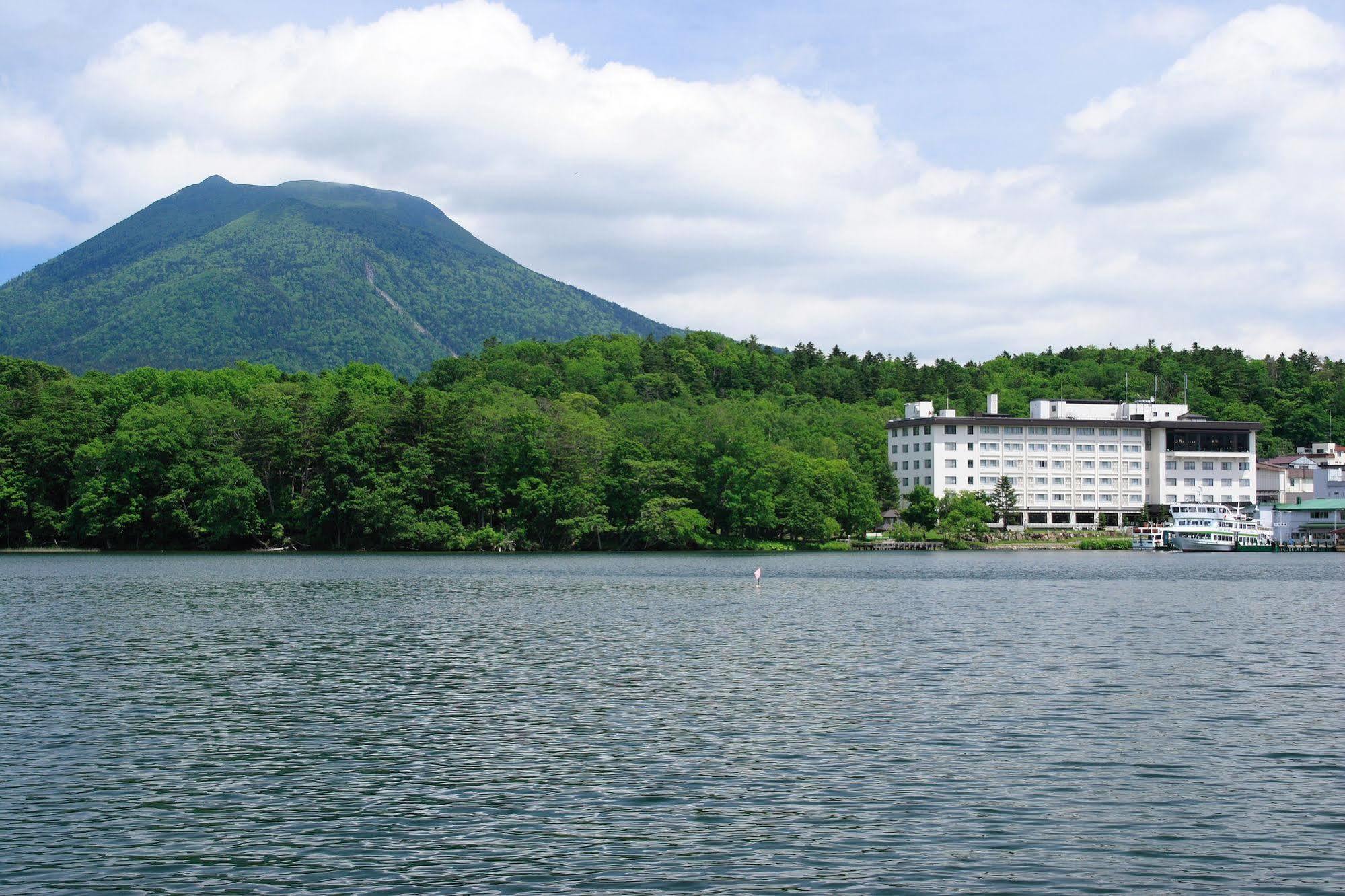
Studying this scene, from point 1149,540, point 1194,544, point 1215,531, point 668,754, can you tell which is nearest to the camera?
point 668,754

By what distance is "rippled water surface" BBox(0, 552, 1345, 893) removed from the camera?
1509 centimetres

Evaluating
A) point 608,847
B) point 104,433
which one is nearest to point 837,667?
point 608,847

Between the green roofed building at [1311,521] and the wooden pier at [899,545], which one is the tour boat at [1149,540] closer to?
the green roofed building at [1311,521]

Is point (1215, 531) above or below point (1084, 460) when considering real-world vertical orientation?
below

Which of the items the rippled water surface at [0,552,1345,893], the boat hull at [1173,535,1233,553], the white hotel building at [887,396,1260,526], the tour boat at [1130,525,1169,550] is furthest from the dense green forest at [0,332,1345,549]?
the rippled water surface at [0,552,1345,893]

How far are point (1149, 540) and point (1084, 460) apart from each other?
25866 mm

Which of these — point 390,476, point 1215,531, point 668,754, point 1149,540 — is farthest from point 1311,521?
point 668,754

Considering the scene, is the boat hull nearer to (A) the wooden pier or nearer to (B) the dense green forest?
(A) the wooden pier

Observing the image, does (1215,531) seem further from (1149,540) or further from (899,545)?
(899,545)

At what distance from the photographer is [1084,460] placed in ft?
558

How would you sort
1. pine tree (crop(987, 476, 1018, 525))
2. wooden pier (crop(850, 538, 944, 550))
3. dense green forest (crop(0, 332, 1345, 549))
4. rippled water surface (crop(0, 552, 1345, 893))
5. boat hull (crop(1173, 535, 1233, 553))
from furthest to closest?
pine tree (crop(987, 476, 1018, 525)), boat hull (crop(1173, 535, 1233, 553)), wooden pier (crop(850, 538, 944, 550)), dense green forest (crop(0, 332, 1345, 549)), rippled water surface (crop(0, 552, 1345, 893))

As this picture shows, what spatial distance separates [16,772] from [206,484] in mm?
105916

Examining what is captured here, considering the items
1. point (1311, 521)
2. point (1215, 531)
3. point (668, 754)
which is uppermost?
point (1311, 521)

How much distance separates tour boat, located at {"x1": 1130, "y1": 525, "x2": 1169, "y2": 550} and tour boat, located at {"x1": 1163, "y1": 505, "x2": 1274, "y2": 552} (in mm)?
813
